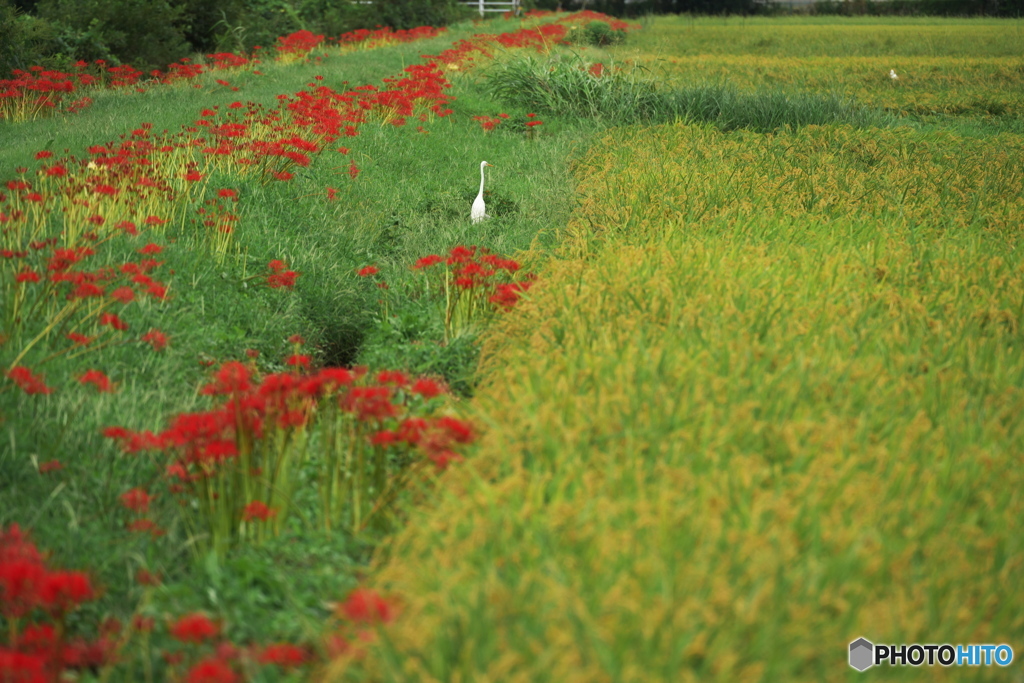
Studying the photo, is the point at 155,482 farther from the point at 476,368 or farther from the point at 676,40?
the point at 676,40

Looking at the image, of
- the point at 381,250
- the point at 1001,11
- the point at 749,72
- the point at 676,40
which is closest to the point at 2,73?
the point at 381,250

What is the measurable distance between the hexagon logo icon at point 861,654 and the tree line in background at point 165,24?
1018cm

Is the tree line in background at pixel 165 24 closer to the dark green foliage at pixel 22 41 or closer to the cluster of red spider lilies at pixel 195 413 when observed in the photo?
the dark green foliage at pixel 22 41

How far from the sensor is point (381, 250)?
6309 mm

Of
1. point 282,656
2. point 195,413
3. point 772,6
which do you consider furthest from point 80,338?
point 772,6

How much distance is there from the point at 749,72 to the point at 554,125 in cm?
831

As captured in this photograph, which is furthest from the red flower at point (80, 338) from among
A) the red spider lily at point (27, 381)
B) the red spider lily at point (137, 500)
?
the red spider lily at point (137, 500)

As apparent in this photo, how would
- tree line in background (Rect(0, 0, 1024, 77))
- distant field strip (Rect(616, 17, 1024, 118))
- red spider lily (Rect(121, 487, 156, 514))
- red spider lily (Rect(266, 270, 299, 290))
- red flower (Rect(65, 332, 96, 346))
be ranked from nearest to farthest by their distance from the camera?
red spider lily (Rect(121, 487, 156, 514)), red flower (Rect(65, 332, 96, 346)), red spider lily (Rect(266, 270, 299, 290)), tree line in background (Rect(0, 0, 1024, 77)), distant field strip (Rect(616, 17, 1024, 118))

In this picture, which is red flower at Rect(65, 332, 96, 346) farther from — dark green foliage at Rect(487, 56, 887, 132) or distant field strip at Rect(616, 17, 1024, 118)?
distant field strip at Rect(616, 17, 1024, 118)

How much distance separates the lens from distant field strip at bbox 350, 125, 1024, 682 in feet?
6.60

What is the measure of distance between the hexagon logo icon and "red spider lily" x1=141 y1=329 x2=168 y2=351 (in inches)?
114

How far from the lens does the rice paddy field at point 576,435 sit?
2082 millimetres

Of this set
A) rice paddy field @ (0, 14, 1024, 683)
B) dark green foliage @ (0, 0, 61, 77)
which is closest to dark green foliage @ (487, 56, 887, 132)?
rice paddy field @ (0, 14, 1024, 683)

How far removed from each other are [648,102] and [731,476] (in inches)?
359
